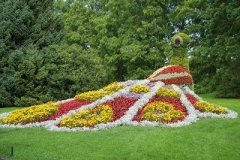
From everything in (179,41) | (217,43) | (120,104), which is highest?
(217,43)

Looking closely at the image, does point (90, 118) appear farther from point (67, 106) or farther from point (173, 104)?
point (173, 104)

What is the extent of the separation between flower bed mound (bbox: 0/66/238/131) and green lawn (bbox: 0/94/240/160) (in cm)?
71

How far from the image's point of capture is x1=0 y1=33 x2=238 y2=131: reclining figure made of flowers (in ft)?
40.4

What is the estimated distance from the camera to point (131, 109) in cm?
1321

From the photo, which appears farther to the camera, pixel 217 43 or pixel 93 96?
pixel 217 43

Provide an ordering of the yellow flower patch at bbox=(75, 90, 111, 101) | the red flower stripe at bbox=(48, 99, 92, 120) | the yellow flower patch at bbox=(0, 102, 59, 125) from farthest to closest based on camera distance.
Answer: the yellow flower patch at bbox=(75, 90, 111, 101), the red flower stripe at bbox=(48, 99, 92, 120), the yellow flower patch at bbox=(0, 102, 59, 125)

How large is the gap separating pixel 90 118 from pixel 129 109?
151 cm

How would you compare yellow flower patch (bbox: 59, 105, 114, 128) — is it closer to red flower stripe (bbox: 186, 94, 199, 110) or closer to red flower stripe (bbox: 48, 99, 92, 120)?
red flower stripe (bbox: 48, 99, 92, 120)

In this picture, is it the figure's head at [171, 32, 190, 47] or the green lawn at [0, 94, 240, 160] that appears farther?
the figure's head at [171, 32, 190, 47]

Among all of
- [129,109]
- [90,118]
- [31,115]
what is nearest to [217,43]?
[129,109]

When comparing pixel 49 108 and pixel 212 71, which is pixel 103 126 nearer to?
pixel 49 108

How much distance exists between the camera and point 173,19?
100 ft

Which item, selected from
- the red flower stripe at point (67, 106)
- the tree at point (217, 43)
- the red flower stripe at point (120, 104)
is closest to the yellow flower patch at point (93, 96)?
the red flower stripe at point (67, 106)

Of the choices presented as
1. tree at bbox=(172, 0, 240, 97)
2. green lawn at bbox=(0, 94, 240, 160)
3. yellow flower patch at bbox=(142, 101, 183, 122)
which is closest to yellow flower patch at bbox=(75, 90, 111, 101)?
yellow flower patch at bbox=(142, 101, 183, 122)
